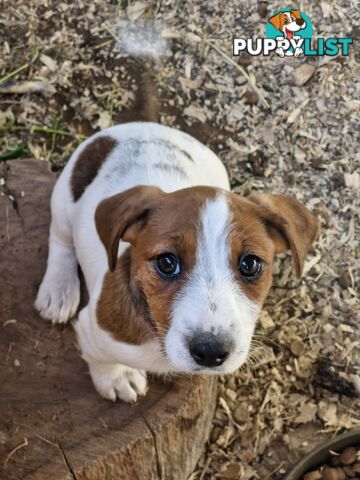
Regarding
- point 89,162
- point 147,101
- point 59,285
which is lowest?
point 59,285

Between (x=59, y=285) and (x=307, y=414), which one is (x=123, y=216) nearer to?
(x=59, y=285)

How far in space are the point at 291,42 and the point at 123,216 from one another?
4369 millimetres

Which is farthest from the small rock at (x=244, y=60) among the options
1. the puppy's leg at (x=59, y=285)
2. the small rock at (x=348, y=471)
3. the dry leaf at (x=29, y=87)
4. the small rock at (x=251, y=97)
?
the small rock at (x=348, y=471)

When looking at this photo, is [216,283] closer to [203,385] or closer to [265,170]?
[203,385]

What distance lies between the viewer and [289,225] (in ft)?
13.8

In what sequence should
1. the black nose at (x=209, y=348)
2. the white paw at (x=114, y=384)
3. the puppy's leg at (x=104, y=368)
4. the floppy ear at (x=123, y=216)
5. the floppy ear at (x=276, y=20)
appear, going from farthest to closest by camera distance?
the floppy ear at (x=276, y=20) < the white paw at (x=114, y=384) < the puppy's leg at (x=104, y=368) < the floppy ear at (x=123, y=216) < the black nose at (x=209, y=348)

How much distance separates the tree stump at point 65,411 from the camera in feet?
15.4

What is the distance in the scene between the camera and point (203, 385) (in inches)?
200

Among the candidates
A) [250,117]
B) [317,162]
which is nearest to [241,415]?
[317,162]

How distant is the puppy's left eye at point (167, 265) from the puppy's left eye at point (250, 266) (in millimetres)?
366

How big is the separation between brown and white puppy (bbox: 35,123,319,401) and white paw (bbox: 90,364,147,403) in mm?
10

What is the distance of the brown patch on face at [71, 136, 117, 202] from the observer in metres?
5.24

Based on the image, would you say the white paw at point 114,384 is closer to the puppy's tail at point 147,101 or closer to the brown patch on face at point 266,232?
the brown patch on face at point 266,232

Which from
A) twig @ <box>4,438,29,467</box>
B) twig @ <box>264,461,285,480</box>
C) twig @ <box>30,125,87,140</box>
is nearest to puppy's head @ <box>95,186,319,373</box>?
twig @ <box>4,438,29,467</box>
